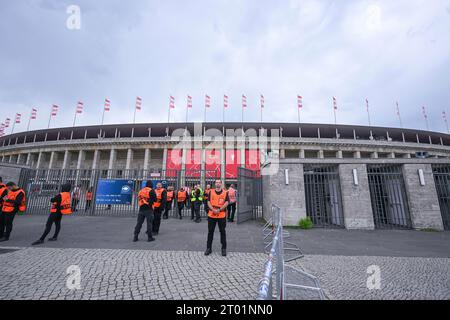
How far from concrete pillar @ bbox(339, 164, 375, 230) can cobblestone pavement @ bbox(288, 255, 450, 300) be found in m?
3.87

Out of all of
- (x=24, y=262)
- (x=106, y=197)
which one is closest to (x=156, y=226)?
(x=24, y=262)

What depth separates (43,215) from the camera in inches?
416

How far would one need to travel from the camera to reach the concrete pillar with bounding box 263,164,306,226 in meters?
8.64

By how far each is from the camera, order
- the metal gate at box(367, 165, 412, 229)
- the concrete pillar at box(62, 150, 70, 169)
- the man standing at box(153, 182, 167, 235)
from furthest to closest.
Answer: the concrete pillar at box(62, 150, 70, 169)
the metal gate at box(367, 165, 412, 229)
the man standing at box(153, 182, 167, 235)

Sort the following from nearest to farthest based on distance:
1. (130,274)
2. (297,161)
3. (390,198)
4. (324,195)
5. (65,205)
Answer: (130,274) → (65,205) → (297,161) → (390,198) → (324,195)

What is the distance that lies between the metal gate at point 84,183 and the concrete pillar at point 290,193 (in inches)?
157

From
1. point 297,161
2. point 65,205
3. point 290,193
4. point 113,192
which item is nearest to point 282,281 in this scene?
point 65,205

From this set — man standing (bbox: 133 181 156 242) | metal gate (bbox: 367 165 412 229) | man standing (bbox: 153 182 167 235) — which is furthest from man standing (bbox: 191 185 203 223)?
metal gate (bbox: 367 165 412 229)

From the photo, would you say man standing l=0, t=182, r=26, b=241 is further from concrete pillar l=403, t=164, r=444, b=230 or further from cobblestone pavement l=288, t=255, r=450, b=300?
concrete pillar l=403, t=164, r=444, b=230

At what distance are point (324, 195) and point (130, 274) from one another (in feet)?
32.4

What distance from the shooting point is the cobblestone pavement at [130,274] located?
2.75 m

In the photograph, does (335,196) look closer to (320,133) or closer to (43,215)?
(43,215)

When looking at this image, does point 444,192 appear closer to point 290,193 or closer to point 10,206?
point 290,193

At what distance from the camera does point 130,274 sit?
3.39 meters
